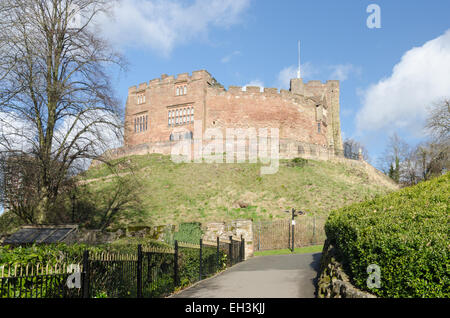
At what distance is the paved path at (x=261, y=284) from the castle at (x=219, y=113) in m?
29.1

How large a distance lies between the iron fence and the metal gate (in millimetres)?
11326

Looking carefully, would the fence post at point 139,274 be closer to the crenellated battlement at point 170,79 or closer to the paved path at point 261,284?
the paved path at point 261,284

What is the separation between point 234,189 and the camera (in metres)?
33.1

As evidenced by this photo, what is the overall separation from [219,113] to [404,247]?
41.0 metres

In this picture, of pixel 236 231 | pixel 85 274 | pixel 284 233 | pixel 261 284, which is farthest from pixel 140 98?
pixel 85 274

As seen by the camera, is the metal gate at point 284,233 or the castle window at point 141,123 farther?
the castle window at point 141,123

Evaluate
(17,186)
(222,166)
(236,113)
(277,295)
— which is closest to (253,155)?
(222,166)

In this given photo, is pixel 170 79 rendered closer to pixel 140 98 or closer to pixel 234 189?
pixel 140 98

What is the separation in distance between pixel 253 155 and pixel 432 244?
35313 millimetres

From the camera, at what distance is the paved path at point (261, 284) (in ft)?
31.7

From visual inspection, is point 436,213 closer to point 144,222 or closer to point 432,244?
point 432,244

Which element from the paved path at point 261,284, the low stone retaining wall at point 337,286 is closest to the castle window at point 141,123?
the paved path at point 261,284

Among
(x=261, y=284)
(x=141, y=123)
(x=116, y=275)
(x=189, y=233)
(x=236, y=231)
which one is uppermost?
(x=141, y=123)
